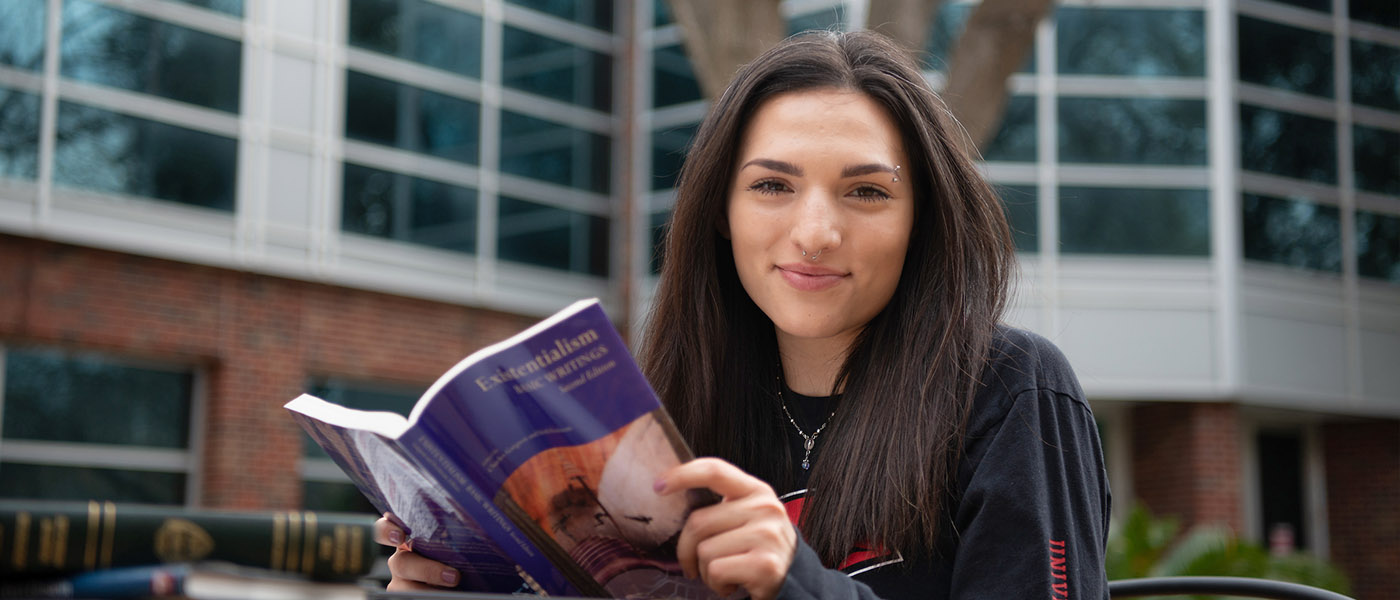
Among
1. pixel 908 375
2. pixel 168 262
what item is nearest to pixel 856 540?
pixel 908 375

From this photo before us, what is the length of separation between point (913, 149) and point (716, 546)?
0.74 m

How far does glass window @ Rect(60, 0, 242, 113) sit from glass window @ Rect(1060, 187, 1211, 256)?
341 inches

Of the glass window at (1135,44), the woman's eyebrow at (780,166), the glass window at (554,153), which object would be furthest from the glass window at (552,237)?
the woman's eyebrow at (780,166)

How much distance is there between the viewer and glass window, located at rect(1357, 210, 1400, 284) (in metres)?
14.7

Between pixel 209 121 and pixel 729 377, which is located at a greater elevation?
pixel 209 121

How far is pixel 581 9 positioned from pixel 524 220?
8.81 ft

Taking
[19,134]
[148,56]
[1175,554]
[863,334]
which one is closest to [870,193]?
[863,334]

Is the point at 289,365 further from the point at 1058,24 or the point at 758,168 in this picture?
the point at 758,168

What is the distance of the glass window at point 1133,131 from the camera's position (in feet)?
45.8

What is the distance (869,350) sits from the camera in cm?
177

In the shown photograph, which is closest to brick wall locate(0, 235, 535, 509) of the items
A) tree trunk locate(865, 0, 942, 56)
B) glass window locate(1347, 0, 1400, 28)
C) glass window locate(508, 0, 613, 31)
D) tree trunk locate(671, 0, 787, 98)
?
glass window locate(508, 0, 613, 31)

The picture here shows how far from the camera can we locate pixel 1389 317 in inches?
579

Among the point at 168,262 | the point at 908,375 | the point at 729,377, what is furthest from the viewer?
the point at 168,262

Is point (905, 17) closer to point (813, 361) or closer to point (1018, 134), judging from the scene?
point (813, 361)
